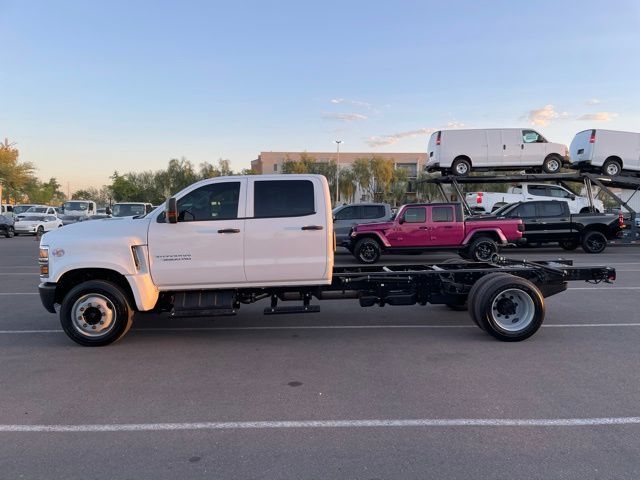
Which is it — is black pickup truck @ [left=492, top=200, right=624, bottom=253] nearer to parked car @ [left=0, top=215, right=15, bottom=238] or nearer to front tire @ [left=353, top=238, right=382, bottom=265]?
front tire @ [left=353, top=238, right=382, bottom=265]

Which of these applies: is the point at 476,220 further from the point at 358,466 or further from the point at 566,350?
the point at 358,466

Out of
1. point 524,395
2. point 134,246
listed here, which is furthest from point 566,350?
point 134,246

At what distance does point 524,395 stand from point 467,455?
1405 mm

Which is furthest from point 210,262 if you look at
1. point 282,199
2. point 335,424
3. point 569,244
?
point 569,244

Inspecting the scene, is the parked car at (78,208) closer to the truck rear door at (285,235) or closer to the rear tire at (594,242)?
the rear tire at (594,242)

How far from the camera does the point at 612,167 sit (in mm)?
21156

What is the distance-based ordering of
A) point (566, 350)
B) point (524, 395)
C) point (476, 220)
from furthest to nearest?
point (476, 220), point (566, 350), point (524, 395)

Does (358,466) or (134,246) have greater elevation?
(134,246)

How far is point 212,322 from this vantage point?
8.13m

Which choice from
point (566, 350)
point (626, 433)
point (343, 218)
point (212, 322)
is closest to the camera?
point (626, 433)

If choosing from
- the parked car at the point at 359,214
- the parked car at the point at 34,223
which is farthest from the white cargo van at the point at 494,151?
the parked car at the point at 34,223

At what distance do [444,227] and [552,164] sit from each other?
9.09 metres

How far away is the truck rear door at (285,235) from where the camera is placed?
667 centimetres

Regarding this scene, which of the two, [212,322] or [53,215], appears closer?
[212,322]
